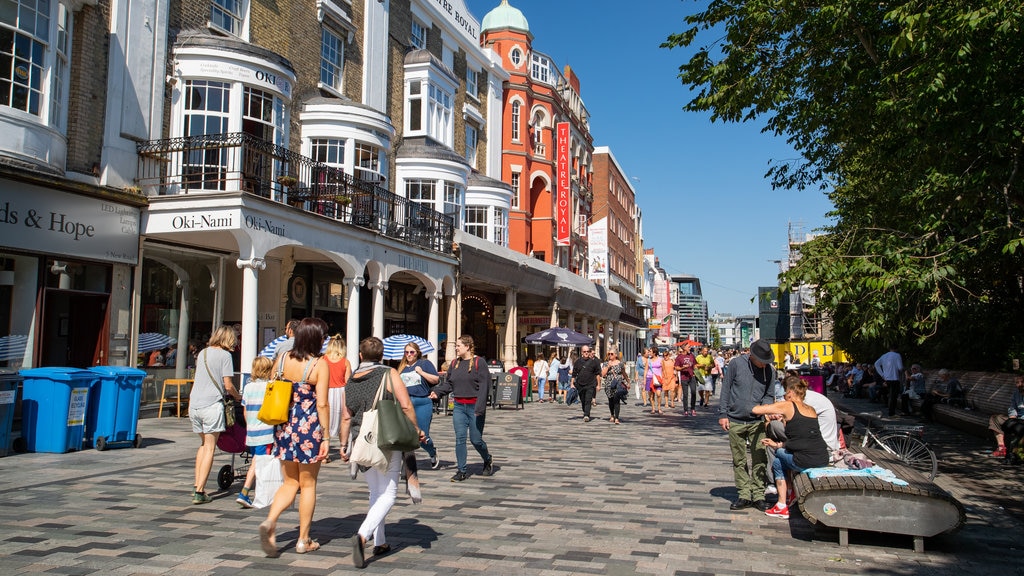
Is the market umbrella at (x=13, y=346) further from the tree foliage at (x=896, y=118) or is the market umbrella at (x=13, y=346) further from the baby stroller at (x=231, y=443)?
the tree foliage at (x=896, y=118)


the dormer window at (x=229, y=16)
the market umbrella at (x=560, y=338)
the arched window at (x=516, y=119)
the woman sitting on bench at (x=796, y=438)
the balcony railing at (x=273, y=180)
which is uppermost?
the arched window at (x=516, y=119)

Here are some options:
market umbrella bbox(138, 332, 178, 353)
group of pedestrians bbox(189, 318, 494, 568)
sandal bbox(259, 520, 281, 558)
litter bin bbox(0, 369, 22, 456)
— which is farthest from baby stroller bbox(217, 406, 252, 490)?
market umbrella bbox(138, 332, 178, 353)

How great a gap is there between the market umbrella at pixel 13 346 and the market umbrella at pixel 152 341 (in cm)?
262

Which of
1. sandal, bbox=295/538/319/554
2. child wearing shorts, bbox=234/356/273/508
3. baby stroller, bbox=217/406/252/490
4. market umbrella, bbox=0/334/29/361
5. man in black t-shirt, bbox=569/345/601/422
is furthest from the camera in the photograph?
man in black t-shirt, bbox=569/345/601/422

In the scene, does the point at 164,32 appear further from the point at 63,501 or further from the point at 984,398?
the point at 984,398

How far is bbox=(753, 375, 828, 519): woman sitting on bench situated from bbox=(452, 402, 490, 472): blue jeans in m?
3.42

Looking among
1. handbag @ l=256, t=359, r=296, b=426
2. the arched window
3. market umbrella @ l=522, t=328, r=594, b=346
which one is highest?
the arched window

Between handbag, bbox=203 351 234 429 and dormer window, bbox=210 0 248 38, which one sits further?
dormer window, bbox=210 0 248 38

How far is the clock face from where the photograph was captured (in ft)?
66.4

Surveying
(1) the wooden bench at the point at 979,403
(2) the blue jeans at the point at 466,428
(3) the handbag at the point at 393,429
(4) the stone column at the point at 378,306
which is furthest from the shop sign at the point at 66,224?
(1) the wooden bench at the point at 979,403

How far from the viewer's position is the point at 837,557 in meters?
5.80

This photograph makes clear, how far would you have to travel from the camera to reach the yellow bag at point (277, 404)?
5.46 metres

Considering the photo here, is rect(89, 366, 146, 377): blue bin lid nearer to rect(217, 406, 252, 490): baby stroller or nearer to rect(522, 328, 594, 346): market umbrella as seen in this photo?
rect(217, 406, 252, 490): baby stroller

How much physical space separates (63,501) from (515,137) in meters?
30.2
